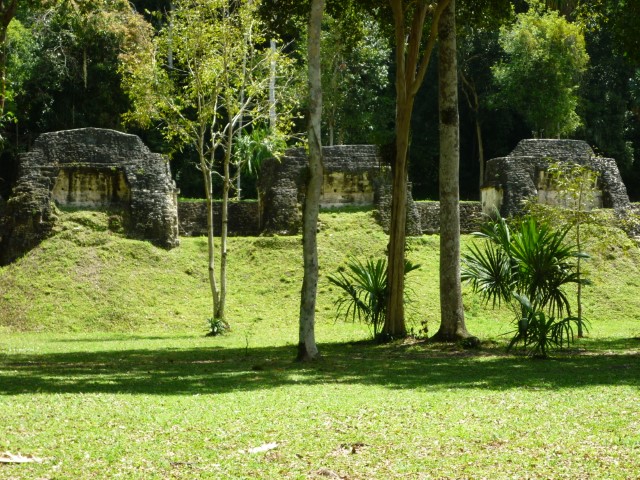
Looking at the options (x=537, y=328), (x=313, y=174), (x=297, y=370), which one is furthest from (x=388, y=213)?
(x=297, y=370)

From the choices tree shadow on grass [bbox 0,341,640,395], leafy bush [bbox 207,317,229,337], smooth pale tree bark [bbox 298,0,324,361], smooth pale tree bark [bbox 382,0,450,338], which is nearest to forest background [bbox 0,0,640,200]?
leafy bush [bbox 207,317,229,337]

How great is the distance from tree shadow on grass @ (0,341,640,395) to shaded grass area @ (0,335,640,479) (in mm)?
31

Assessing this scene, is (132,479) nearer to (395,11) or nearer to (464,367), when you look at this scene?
(464,367)

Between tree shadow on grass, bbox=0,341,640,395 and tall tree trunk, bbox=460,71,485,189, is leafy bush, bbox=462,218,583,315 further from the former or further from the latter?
tall tree trunk, bbox=460,71,485,189

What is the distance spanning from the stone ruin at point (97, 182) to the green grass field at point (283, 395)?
8.92 ft

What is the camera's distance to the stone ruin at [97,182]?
24.1 metres

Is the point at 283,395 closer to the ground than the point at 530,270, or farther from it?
closer to the ground

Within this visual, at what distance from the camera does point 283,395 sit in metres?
8.98

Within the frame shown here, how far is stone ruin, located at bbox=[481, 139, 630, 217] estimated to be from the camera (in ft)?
88.4

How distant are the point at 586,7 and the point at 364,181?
Answer: 12.2 m

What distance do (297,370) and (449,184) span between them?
4.67 m

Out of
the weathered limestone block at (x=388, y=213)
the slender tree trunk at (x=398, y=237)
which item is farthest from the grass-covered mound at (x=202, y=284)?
the slender tree trunk at (x=398, y=237)

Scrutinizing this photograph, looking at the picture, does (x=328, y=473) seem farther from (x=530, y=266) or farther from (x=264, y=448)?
(x=530, y=266)

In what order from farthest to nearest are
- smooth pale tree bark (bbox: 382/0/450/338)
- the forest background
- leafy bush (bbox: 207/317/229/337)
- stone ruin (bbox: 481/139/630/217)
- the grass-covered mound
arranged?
the forest background → stone ruin (bbox: 481/139/630/217) → the grass-covered mound → leafy bush (bbox: 207/317/229/337) → smooth pale tree bark (bbox: 382/0/450/338)
